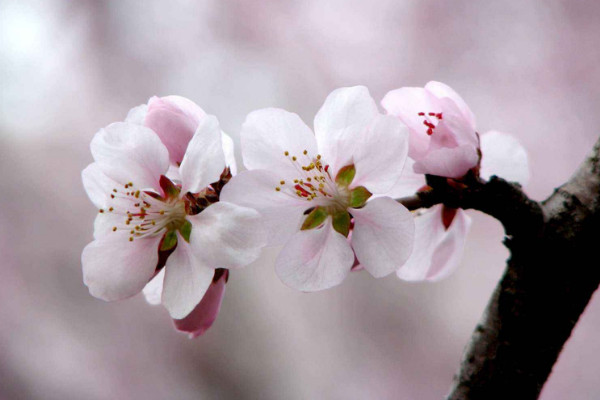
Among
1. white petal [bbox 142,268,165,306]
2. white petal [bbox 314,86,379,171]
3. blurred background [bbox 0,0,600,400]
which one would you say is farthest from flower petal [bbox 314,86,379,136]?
blurred background [bbox 0,0,600,400]

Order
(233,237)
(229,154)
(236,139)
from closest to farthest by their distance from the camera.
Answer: (233,237)
(229,154)
(236,139)

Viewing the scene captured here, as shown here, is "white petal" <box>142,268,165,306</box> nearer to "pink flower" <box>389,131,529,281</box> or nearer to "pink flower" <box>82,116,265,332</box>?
"pink flower" <box>82,116,265,332</box>

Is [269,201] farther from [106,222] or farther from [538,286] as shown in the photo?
[538,286]

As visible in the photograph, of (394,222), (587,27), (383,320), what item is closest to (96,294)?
(394,222)

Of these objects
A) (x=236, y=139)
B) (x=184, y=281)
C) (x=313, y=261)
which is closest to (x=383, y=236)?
(x=313, y=261)

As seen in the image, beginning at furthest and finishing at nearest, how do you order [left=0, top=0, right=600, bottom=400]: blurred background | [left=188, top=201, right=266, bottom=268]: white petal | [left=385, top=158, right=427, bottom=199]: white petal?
[left=0, top=0, right=600, bottom=400]: blurred background < [left=385, top=158, right=427, bottom=199]: white petal < [left=188, top=201, right=266, bottom=268]: white petal

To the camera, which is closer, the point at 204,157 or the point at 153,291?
the point at 204,157

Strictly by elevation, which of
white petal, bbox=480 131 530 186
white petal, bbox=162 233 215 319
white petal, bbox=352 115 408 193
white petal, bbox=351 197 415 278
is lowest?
white petal, bbox=162 233 215 319

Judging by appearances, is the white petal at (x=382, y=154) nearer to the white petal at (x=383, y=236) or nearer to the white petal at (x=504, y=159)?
the white petal at (x=383, y=236)

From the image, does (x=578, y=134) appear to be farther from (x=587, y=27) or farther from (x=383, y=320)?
(x=383, y=320)
